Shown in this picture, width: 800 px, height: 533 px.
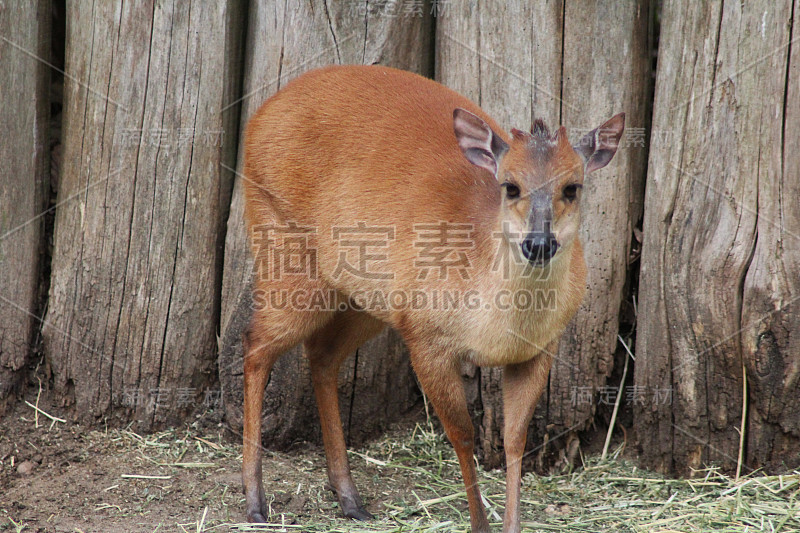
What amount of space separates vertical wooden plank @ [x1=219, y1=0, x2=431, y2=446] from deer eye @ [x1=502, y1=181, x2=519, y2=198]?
4.84 ft

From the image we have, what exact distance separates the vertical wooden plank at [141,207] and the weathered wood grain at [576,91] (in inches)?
53.8

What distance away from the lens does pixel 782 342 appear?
455cm

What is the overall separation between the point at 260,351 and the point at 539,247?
1.74 metres

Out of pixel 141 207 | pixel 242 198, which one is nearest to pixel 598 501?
pixel 242 198

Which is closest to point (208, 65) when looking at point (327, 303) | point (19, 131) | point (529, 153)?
point (19, 131)

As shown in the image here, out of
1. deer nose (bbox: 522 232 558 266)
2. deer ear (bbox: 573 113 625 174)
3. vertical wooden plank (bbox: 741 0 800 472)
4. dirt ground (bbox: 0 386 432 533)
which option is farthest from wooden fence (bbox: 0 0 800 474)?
deer nose (bbox: 522 232 558 266)

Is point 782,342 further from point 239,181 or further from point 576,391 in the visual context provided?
point 239,181

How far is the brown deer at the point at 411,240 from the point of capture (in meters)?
3.99

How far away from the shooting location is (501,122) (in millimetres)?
5012

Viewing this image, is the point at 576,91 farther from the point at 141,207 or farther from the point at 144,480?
the point at 144,480

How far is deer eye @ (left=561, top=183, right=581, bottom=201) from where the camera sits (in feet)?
13.0

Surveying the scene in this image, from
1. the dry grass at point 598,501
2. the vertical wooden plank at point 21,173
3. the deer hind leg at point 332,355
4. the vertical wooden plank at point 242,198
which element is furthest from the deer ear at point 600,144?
the vertical wooden plank at point 21,173

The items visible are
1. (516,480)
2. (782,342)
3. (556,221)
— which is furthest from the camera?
(782,342)

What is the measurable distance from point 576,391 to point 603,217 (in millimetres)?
992
